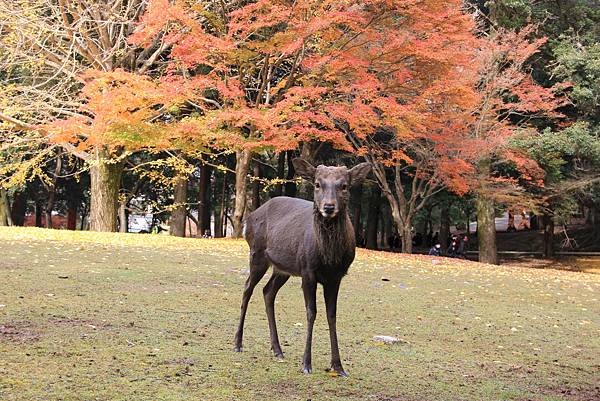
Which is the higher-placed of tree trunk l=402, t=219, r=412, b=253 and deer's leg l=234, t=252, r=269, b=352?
tree trunk l=402, t=219, r=412, b=253

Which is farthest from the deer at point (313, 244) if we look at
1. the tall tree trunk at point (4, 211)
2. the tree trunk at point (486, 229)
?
the tall tree trunk at point (4, 211)

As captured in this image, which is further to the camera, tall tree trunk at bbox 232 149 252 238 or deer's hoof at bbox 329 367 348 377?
tall tree trunk at bbox 232 149 252 238

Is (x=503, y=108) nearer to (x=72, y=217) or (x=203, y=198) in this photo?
(x=203, y=198)

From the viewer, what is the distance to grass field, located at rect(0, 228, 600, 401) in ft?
17.7

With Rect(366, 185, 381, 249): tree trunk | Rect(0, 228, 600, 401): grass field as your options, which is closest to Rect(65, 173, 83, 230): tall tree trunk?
Rect(366, 185, 381, 249): tree trunk

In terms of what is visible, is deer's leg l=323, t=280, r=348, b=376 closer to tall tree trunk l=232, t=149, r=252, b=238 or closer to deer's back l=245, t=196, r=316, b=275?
deer's back l=245, t=196, r=316, b=275

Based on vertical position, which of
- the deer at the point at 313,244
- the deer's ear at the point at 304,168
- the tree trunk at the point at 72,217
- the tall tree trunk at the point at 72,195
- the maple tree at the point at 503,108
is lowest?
the deer at the point at 313,244

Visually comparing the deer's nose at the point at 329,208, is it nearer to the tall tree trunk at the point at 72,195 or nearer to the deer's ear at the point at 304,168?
the deer's ear at the point at 304,168

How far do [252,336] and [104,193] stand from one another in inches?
626

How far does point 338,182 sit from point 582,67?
68.8ft

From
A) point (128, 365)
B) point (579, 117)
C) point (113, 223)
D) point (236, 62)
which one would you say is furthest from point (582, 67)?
point (128, 365)

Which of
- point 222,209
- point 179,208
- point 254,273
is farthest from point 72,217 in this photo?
point 254,273

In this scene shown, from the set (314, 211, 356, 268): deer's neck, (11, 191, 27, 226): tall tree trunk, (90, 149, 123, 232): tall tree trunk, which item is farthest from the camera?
(11, 191, 27, 226): tall tree trunk

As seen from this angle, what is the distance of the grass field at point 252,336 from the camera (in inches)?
212
